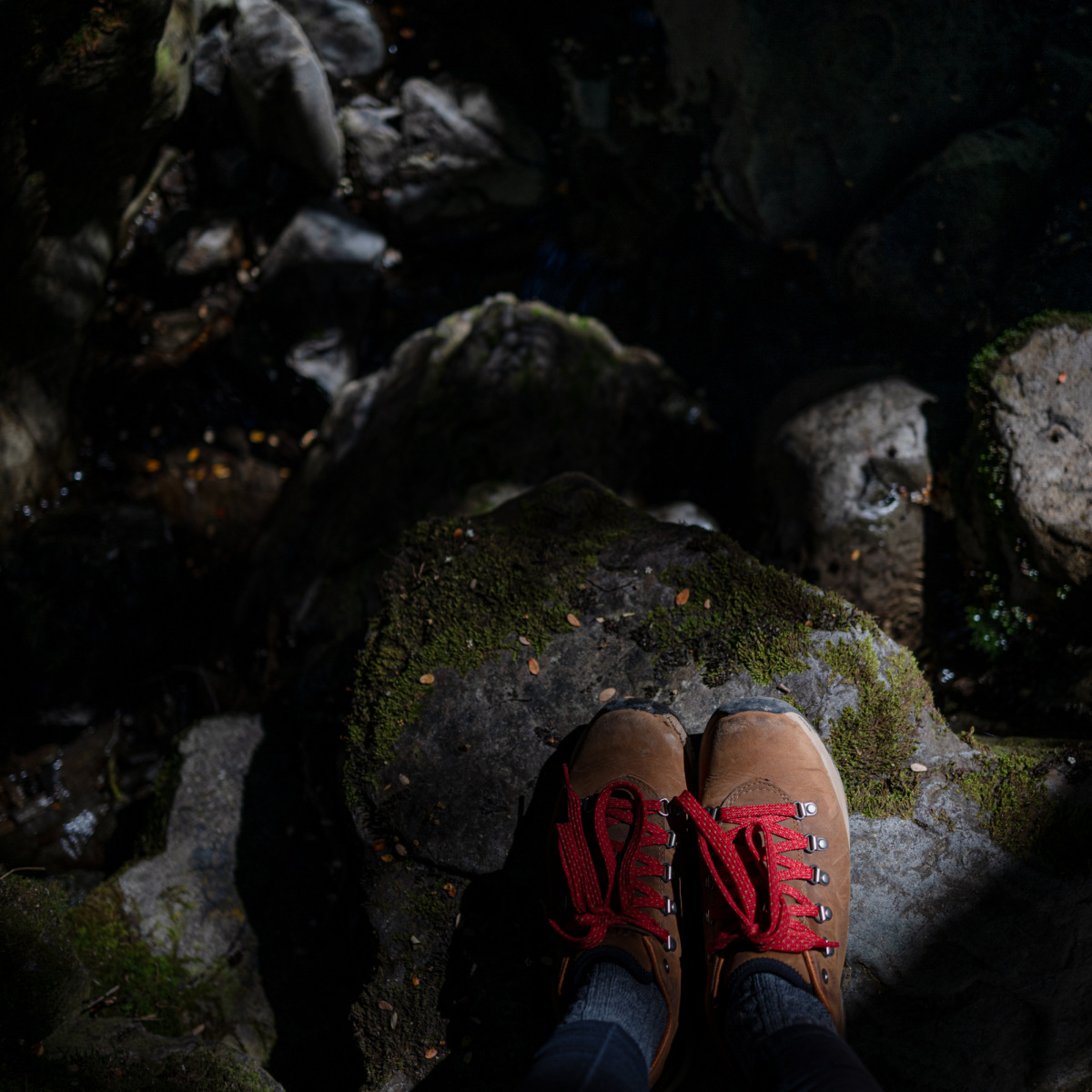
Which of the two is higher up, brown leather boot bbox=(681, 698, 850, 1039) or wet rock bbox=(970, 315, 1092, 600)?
wet rock bbox=(970, 315, 1092, 600)

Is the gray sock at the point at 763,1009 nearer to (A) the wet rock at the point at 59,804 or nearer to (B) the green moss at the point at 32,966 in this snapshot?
(B) the green moss at the point at 32,966

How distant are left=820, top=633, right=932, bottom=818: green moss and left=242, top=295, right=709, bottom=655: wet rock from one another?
74.9 inches

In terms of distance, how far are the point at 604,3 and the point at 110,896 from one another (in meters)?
6.19

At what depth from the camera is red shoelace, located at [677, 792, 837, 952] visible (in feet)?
7.50

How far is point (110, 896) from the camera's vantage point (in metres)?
3.20

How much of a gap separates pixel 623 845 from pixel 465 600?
115 cm

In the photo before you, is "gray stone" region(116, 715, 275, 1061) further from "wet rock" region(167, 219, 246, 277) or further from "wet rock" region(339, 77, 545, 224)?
"wet rock" region(339, 77, 545, 224)

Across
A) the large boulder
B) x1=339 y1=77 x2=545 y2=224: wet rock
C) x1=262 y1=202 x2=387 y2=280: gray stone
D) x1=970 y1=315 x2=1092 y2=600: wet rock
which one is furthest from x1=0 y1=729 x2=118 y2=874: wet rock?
x1=970 y1=315 x2=1092 y2=600: wet rock

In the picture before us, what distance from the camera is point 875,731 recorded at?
2613 mm

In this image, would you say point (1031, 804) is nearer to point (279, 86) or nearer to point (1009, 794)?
point (1009, 794)

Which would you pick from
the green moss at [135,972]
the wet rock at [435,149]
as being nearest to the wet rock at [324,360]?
the wet rock at [435,149]

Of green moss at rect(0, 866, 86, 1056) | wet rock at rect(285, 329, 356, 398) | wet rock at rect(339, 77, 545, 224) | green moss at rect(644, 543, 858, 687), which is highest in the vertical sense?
wet rock at rect(339, 77, 545, 224)

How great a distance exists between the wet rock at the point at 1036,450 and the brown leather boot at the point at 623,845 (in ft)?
6.31

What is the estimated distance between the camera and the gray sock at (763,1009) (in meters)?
2.08
